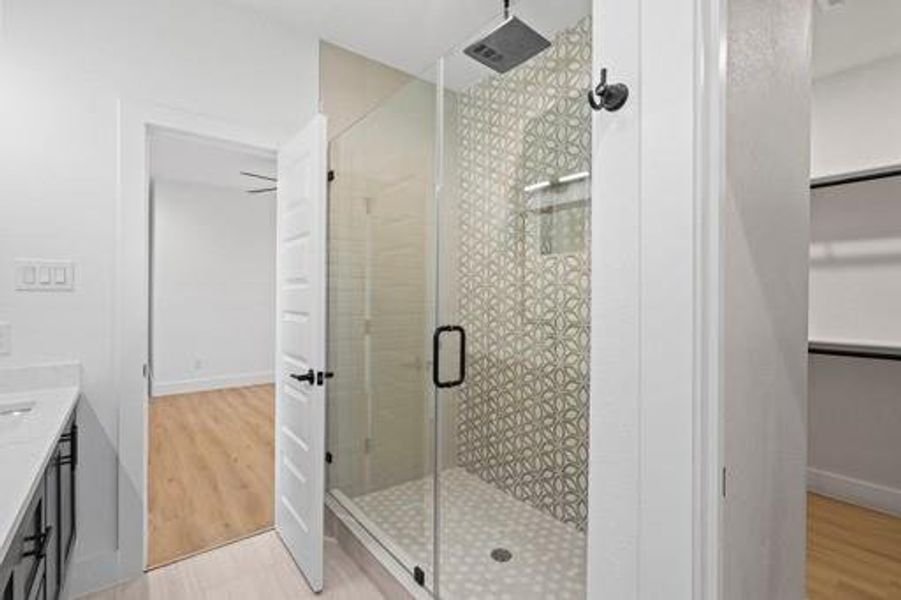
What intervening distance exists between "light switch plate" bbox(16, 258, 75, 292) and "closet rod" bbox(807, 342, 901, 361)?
3723 millimetres

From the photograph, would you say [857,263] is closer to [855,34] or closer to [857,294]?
[857,294]

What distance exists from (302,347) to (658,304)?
1669 millimetres

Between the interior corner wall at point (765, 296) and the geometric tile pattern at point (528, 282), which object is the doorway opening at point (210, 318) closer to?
the geometric tile pattern at point (528, 282)

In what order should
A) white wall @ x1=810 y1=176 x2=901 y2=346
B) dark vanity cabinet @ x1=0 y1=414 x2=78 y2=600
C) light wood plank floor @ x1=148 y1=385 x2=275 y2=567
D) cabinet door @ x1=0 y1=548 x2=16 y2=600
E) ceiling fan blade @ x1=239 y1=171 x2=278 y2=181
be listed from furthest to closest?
1. ceiling fan blade @ x1=239 y1=171 x2=278 y2=181
2. white wall @ x1=810 y1=176 x2=901 y2=346
3. light wood plank floor @ x1=148 y1=385 x2=275 y2=567
4. dark vanity cabinet @ x1=0 y1=414 x2=78 y2=600
5. cabinet door @ x1=0 y1=548 x2=16 y2=600

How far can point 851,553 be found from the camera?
2.17 m

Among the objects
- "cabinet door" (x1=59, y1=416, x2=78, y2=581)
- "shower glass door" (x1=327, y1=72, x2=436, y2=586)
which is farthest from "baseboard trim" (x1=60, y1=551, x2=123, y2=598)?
"shower glass door" (x1=327, y1=72, x2=436, y2=586)

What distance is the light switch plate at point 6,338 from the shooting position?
1766mm

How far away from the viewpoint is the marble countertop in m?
0.88

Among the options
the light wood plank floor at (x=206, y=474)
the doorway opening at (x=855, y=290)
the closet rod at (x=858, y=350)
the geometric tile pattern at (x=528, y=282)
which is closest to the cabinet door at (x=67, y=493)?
the light wood plank floor at (x=206, y=474)

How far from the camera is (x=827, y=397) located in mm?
2771

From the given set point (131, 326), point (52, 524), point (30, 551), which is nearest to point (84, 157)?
point (131, 326)

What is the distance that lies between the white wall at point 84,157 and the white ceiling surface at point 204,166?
1.61m

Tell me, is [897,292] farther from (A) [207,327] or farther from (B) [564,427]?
(A) [207,327]

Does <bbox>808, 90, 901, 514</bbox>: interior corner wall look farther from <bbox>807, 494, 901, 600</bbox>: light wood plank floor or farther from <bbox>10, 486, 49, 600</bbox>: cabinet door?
<bbox>10, 486, 49, 600</bbox>: cabinet door
